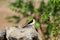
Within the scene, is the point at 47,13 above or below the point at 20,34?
below

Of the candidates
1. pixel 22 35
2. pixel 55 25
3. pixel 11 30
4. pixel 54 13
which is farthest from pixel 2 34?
pixel 54 13

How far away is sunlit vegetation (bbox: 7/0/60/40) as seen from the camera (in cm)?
410

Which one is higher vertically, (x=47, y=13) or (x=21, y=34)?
(x=21, y=34)

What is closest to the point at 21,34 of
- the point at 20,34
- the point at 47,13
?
the point at 20,34

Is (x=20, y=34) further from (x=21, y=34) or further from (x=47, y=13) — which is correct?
(x=47, y=13)

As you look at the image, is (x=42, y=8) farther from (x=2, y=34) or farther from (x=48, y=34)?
(x=2, y=34)

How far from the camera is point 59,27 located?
412 centimetres

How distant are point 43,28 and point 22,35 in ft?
6.25

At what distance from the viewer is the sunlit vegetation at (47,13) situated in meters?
4.10

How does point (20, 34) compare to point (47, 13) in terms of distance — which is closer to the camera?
point (20, 34)

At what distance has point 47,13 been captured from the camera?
4176 mm

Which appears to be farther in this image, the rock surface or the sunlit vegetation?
the sunlit vegetation

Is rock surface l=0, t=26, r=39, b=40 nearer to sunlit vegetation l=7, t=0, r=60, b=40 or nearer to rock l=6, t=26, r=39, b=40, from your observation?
rock l=6, t=26, r=39, b=40

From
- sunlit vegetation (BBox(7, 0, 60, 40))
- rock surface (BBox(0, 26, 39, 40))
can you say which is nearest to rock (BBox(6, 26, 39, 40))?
rock surface (BBox(0, 26, 39, 40))
